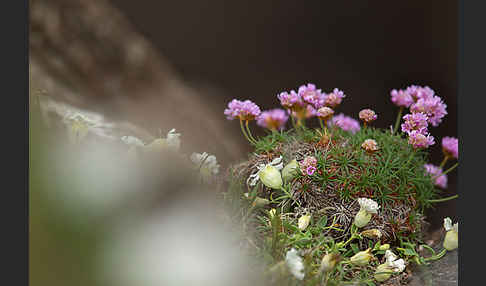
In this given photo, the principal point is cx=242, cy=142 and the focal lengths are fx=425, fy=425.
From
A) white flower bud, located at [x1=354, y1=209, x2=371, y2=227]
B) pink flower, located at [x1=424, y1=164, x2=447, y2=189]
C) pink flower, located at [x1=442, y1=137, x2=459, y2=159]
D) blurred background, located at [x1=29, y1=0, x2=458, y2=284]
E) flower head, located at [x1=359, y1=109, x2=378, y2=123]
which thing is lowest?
white flower bud, located at [x1=354, y1=209, x2=371, y2=227]

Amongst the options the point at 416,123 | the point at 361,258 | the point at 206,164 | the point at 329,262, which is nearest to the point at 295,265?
the point at 329,262

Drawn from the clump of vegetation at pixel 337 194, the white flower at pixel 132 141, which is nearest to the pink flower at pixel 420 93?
the clump of vegetation at pixel 337 194

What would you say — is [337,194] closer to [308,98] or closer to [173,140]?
[308,98]

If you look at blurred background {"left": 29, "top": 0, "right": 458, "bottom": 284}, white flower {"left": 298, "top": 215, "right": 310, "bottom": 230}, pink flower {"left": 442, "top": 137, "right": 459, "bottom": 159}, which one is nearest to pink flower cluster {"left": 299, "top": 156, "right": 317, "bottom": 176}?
white flower {"left": 298, "top": 215, "right": 310, "bottom": 230}

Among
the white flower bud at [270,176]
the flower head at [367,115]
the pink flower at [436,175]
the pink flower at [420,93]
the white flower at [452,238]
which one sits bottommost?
the white flower at [452,238]

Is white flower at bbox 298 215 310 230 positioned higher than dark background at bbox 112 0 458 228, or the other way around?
dark background at bbox 112 0 458 228

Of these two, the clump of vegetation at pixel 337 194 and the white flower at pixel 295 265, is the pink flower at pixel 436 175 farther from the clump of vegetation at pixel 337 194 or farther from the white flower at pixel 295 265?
the white flower at pixel 295 265

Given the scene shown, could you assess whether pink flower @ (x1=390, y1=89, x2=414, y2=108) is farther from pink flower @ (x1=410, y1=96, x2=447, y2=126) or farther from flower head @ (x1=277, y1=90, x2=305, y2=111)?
flower head @ (x1=277, y1=90, x2=305, y2=111)
